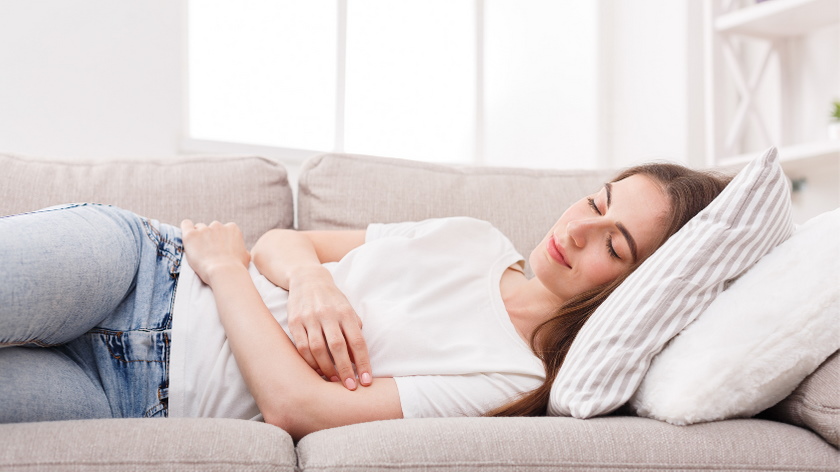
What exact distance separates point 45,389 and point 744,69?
9.08 ft

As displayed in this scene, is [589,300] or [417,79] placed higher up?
[417,79]

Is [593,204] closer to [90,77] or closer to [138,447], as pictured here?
[138,447]

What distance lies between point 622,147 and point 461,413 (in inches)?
110

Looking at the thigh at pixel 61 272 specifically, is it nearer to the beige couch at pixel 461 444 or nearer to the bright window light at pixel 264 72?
the beige couch at pixel 461 444

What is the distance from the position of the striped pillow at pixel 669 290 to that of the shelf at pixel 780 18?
176 centimetres

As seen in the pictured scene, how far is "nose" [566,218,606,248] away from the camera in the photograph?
114 cm

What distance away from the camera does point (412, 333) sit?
109 cm

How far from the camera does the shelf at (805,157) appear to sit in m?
2.32

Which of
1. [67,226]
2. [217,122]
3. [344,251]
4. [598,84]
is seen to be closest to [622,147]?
[598,84]

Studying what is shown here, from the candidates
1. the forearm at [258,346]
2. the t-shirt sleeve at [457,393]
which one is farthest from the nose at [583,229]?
the forearm at [258,346]

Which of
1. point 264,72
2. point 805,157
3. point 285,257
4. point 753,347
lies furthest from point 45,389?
point 264,72

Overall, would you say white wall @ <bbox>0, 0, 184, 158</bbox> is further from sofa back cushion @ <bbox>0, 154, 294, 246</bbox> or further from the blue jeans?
the blue jeans

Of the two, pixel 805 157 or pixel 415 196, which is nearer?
pixel 415 196

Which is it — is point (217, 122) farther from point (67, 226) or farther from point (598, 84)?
point (67, 226)
